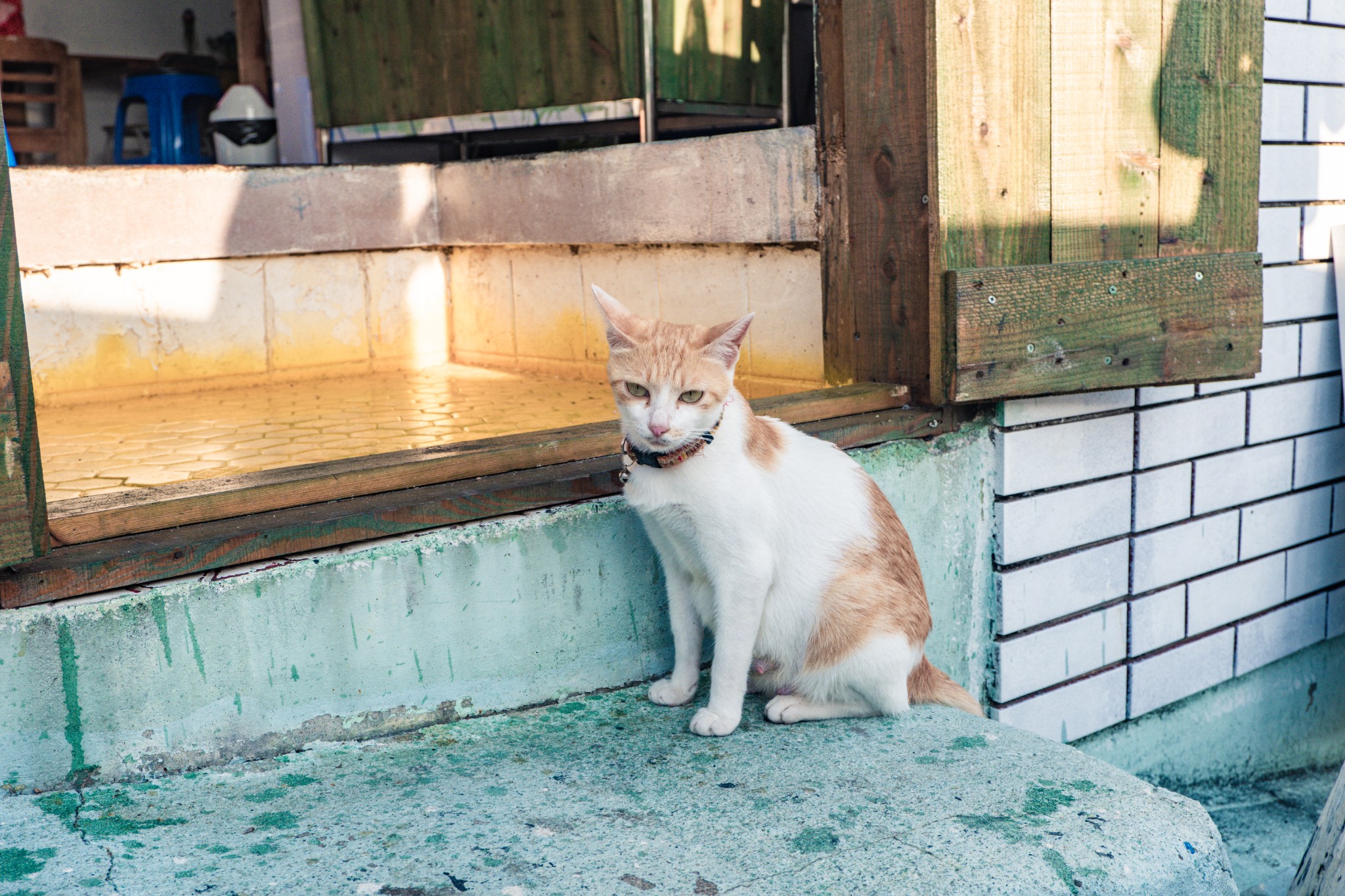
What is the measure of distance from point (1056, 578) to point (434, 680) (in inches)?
62.9

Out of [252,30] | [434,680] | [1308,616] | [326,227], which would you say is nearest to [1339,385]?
[1308,616]

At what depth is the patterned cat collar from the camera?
6.34ft

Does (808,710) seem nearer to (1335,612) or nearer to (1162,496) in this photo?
(1162,496)

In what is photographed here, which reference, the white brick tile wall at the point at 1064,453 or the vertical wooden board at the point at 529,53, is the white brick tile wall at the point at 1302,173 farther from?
the vertical wooden board at the point at 529,53

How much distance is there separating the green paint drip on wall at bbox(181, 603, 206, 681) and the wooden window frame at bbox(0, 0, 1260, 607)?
2.8 inches

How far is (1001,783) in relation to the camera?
1880 mm


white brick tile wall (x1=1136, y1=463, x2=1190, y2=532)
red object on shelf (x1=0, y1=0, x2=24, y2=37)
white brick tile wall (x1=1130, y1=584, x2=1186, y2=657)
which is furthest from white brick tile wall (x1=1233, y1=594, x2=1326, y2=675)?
red object on shelf (x1=0, y1=0, x2=24, y2=37)

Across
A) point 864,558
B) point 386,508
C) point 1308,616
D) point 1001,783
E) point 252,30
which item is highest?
point 252,30

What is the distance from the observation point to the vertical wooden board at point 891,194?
8.11 ft

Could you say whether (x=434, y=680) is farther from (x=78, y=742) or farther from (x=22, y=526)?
(x=22, y=526)

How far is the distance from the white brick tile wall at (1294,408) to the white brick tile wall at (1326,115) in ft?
2.40

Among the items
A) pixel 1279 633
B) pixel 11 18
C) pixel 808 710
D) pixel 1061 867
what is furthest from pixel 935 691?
pixel 11 18

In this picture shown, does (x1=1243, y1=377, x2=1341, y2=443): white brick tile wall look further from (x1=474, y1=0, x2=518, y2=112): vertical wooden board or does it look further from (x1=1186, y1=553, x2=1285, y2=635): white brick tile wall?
(x1=474, y1=0, x2=518, y2=112): vertical wooden board

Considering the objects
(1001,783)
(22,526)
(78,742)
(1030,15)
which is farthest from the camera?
(1030,15)
